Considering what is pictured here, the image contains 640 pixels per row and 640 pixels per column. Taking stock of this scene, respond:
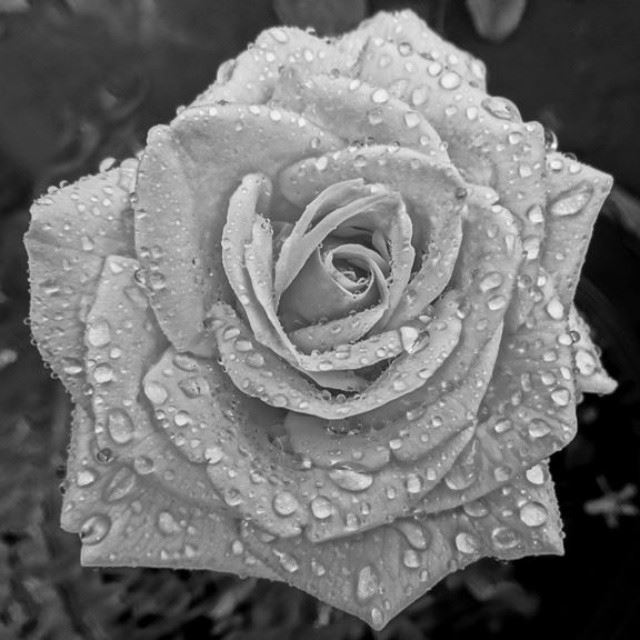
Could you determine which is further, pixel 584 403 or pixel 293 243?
pixel 584 403

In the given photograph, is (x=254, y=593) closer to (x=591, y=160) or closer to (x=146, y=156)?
(x=146, y=156)

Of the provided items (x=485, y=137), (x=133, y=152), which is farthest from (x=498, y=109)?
(x=133, y=152)

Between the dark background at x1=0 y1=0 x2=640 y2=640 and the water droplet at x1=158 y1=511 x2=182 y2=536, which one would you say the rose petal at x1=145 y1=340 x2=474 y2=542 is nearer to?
the water droplet at x1=158 y1=511 x2=182 y2=536

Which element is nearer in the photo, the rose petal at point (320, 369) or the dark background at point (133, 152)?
the rose petal at point (320, 369)

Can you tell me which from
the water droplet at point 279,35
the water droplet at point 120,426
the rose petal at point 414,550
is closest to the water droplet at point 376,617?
the rose petal at point 414,550

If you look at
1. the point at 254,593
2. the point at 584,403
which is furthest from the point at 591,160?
the point at 254,593

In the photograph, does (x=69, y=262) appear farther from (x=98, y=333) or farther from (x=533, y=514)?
(x=533, y=514)

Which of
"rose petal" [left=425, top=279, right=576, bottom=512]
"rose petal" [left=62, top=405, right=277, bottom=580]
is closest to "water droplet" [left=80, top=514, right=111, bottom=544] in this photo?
"rose petal" [left=62, top=405, right=277, bottom=580]

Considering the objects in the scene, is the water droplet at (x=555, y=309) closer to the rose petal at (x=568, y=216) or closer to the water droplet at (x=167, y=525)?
the rose petal at (x=568, y=216)
